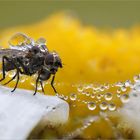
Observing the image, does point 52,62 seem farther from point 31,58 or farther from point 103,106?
point 103,106

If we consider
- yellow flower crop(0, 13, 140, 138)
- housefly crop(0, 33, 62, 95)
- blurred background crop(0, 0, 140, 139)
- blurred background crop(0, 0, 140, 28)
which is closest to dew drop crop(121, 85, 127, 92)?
blurred background crop(0, 0, 140, 139)

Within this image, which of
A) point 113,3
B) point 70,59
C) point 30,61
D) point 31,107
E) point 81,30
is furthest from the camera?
point 113,3

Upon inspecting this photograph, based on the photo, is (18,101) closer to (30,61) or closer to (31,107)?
(31,107)

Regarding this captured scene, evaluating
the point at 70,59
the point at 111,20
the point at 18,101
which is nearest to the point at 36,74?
the point at 18,101

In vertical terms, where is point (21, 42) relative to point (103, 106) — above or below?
above

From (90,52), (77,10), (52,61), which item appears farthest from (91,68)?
(77,10)

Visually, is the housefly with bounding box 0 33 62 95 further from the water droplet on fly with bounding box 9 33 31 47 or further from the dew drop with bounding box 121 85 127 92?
the dew drop with bounding box 121 85 127 92
